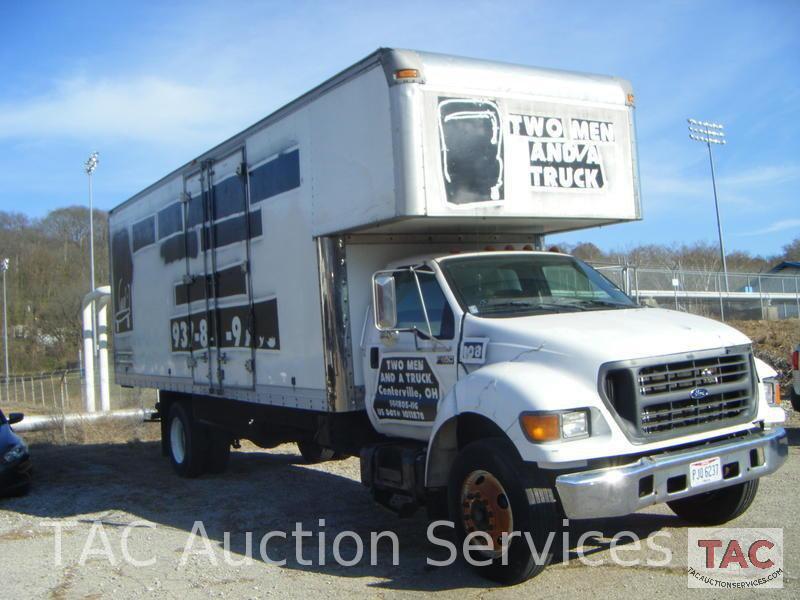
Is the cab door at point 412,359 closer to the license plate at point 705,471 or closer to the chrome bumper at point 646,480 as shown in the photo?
the chrome bumper at point 646,480

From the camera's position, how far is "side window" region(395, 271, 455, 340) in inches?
242

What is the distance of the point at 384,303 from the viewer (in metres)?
6.34

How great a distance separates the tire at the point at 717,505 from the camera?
20.1ft

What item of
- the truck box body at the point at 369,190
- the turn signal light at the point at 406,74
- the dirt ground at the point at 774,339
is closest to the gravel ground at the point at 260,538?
the truck box body at the point at 369,190

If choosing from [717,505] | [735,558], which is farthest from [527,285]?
[735,558]

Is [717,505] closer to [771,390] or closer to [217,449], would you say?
[771,390]

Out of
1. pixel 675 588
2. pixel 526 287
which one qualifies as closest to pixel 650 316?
pixel 526 287

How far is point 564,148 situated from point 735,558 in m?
3.33

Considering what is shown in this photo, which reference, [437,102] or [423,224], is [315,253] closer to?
[423,224]

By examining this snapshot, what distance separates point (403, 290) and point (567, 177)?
1627 millimetres

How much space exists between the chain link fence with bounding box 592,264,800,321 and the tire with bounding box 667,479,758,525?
39.5 feet

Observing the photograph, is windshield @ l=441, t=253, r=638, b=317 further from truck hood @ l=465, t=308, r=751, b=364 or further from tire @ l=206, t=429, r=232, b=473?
tire @ l=206, t=429, r=232, b=473

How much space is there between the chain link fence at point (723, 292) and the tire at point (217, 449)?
10.9 metres

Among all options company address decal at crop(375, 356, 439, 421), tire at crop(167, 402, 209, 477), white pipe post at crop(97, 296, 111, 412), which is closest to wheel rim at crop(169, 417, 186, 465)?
tire at crop(167, 402, 209, 477)
